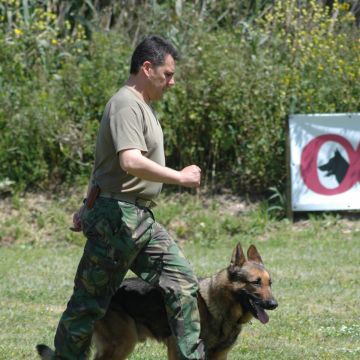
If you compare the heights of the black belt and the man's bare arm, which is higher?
the man's bare arm

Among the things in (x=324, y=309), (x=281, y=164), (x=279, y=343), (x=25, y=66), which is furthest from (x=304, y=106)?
(x=279, y=343)

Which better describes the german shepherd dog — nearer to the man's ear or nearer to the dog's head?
the dog's head

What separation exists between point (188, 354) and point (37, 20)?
10.7 m

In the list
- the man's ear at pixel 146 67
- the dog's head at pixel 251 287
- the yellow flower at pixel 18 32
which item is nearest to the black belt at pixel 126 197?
the man's ear at pixel 146 67

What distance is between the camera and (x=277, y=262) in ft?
32.9

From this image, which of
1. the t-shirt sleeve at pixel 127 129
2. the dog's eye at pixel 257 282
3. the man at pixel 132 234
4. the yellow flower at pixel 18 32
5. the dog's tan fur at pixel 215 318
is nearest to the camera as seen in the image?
the t-shirt sleeve at pixel 127 129

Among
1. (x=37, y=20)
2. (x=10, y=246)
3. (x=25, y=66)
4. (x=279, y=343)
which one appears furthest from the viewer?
(x=37, y=20)

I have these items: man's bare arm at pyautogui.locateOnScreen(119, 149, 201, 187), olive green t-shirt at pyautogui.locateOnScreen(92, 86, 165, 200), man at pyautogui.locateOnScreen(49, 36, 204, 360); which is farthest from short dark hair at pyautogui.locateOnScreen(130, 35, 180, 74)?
man's bare arm at pyautogui.locateOnScreen(119, 149, 201, 187)

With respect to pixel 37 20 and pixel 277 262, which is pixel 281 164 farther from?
pixel 37 20

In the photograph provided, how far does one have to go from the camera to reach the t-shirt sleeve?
15.8ft

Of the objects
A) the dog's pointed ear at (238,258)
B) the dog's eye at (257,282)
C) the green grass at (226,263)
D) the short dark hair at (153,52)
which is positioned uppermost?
the short dark hair at (153,52)

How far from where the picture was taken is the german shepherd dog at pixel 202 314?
5.54 meters

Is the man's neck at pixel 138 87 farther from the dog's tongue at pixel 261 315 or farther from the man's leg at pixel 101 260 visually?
the dog's tongue at pixel 261 315

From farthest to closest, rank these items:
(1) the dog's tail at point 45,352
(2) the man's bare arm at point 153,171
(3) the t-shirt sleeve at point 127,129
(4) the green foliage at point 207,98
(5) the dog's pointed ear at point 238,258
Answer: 1. (4) the green foliage at point 207,98
2. (5) the dog's pointed ear at point 238,258
3. (1) the dog's tail at point 45,352
4. (3) the t-shirt sleeve at point 127,129
5. (2) the man's bare arm at point 153,171
